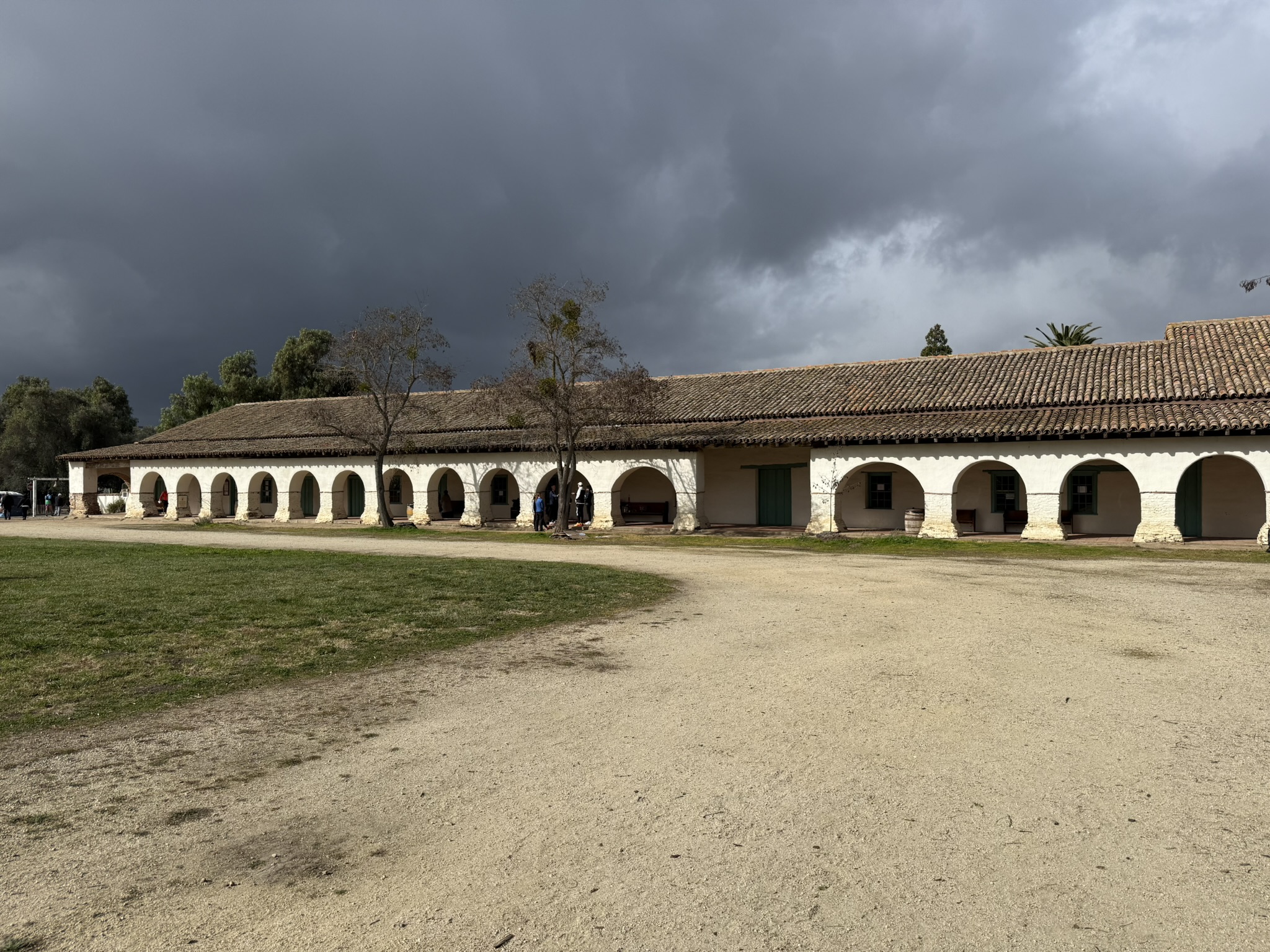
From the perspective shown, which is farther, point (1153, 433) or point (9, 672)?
point (1153, 433)

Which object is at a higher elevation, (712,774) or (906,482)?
(906,482)

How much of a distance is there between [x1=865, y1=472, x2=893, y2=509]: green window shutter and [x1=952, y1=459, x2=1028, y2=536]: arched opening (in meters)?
2.08

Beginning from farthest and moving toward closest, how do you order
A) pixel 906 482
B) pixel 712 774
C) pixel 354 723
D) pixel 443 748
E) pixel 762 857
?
pixel 906 482 < pixel 354 723 < pixel 443 748 < pixel 712 774 < pixel 762 857

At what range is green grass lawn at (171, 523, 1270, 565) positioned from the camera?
18609 mm

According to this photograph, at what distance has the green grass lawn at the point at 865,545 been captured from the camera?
18609mm

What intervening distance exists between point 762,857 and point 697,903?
1.62ft

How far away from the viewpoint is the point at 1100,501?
23.9m

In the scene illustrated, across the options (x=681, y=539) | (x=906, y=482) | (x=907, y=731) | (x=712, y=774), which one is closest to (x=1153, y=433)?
(x=906, y=482)

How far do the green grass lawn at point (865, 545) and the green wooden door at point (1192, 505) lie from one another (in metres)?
3.09

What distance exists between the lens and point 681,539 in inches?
939

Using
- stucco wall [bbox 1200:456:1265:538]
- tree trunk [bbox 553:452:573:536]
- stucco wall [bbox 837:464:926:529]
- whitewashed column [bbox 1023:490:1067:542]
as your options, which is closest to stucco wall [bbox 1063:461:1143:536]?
stucco wall [bbox 1200:456:1265:538]

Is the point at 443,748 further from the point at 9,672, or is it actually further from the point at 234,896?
the point at 9,672

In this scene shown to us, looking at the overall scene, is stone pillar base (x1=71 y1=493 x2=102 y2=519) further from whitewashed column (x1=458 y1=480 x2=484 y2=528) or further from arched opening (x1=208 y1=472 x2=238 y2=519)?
whitewashed column (x1=458 y1=480 x2=484 y2=528)

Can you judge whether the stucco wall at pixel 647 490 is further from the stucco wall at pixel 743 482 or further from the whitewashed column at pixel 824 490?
the whitewashed column at pixel 824 490
